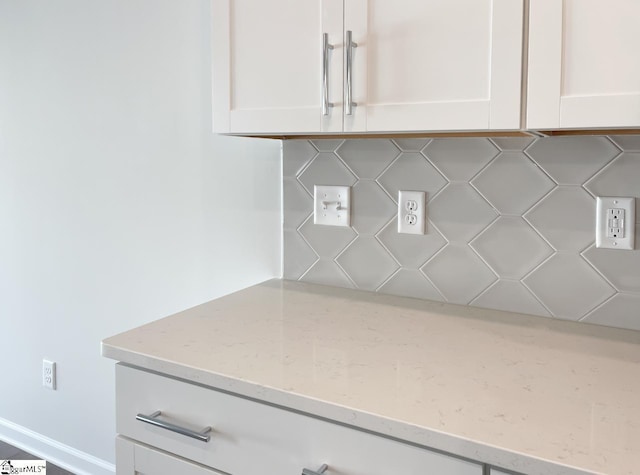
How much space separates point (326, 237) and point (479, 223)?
1.45ft

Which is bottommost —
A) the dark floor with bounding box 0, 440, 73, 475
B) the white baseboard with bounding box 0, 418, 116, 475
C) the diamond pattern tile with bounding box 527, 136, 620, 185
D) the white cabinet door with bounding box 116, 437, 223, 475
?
the dark floor with bounding box 0, 440, 73, 475

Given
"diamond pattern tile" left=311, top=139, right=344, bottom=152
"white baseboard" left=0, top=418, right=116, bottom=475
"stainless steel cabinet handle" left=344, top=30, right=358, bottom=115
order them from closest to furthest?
"stainless steel cabinet handle" left=344, top=30, right=358, bottom=115 < "diamond pattern tile" left=311, top=139, right=344, bottom=152 < "white baseboard" left=0, top=418, right=116, bottom=475

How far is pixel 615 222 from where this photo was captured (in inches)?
47.9

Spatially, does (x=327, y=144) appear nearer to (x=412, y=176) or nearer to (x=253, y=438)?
(x=412, y=176)

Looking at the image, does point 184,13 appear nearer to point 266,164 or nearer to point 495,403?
point 266,164

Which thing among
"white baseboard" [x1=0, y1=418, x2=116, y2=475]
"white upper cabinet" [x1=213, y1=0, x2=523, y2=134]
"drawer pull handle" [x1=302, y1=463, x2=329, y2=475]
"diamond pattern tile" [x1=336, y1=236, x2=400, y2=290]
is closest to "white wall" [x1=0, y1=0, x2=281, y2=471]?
"white baseboard" [x1=0, y1=418, x2=116, y2=475]

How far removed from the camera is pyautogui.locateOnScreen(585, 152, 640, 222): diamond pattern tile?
3.90 ft

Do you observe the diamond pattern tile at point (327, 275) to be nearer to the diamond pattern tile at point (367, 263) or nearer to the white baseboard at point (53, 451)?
the diamond pattern tile at point (367, 263)

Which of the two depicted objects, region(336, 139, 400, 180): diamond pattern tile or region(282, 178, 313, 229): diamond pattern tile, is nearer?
region(336, 139, 400, 180): diamond pattern tile

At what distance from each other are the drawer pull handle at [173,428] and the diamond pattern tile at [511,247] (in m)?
0.78

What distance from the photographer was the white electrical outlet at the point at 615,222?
1.20m

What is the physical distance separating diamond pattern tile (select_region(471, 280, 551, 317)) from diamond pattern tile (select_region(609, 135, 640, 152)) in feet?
1.26

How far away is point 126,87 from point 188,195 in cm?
45

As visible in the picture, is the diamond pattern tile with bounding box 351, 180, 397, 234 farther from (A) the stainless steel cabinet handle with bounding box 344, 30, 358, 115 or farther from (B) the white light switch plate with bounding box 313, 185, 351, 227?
(A) the stainless steel cabinet handle with bounding box 344, 30, 358, 115
